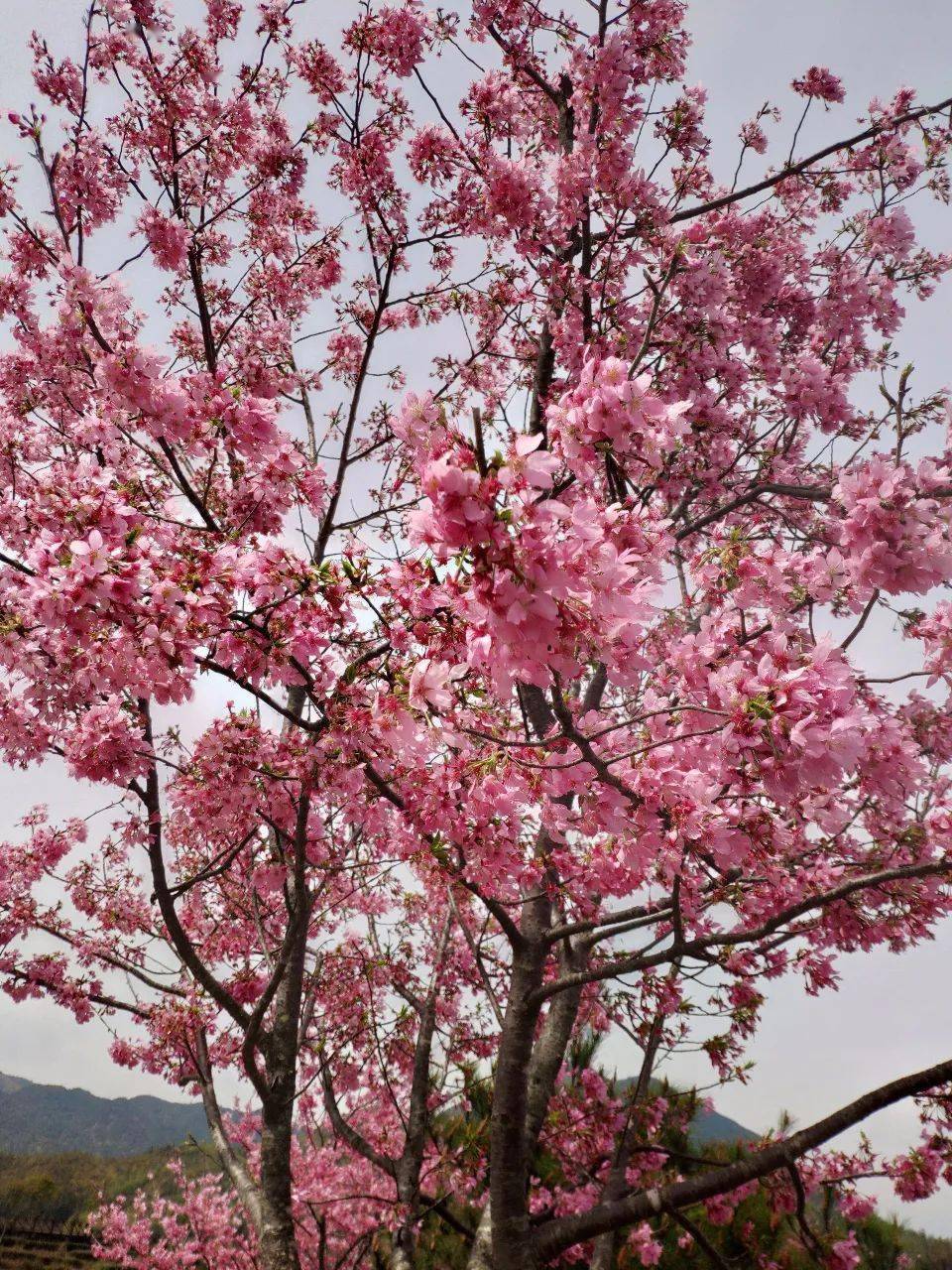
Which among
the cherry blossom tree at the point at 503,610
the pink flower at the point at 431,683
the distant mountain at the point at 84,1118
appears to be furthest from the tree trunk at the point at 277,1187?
the distant mountain at the point at 84,1118

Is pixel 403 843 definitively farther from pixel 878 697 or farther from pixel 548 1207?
pixel 548 1207

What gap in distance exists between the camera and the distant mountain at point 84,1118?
5197 inches

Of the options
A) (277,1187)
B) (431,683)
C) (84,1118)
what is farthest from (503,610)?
(84,1118)

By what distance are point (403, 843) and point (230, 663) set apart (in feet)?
5.61

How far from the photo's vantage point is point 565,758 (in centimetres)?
333

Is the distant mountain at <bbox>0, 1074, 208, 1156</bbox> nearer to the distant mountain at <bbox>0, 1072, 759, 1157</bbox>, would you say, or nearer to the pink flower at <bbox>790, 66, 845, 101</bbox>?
the distant mountain at <bbox>0, 1072, 759, 1157</bbox>

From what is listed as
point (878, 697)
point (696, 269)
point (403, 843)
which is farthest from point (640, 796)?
point (696, 269)

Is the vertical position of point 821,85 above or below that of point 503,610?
above

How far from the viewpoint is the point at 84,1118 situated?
159 m

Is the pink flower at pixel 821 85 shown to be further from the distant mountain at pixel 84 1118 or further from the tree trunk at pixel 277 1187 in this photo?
the distant mountain at pixel 84 1118

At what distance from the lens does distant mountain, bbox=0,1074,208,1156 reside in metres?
132

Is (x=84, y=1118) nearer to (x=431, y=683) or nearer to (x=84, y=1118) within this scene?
(x=84, y=1118)

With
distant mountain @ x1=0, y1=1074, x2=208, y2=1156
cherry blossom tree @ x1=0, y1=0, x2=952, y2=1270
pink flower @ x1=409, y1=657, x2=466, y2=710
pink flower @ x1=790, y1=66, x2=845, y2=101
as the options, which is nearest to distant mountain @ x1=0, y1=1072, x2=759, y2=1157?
distant mountain @ x1=0, y1=1074, x2=208, y2=1156

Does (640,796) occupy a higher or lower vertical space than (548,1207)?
higher
